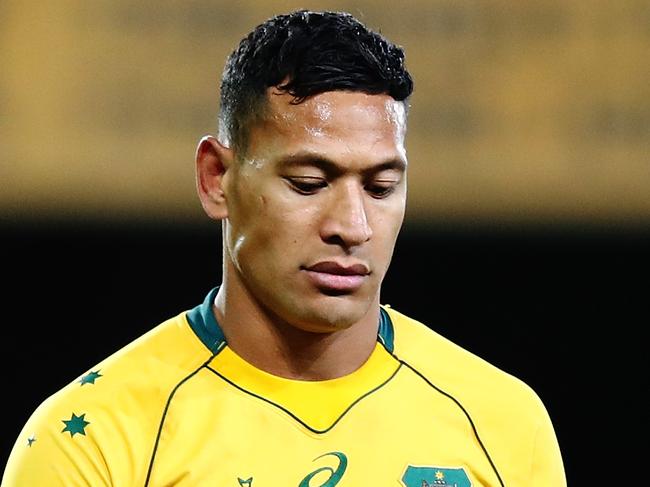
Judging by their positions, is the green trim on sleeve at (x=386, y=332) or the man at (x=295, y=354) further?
the green trim on sleeve at (x=386, y=332)

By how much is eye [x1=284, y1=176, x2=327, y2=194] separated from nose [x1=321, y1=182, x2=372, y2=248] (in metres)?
0.03

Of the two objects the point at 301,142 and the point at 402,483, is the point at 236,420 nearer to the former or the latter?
the point at 402,483

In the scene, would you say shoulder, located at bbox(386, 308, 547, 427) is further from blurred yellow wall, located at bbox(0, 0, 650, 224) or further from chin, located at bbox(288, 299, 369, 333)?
blurred yellow wall, located at bbox(0, 0, 650, 224)

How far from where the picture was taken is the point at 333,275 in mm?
2539

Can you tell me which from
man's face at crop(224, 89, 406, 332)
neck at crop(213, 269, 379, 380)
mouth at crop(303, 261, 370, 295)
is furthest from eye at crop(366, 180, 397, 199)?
neck at crop(213, 269, 379, 380)

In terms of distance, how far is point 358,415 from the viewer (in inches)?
104

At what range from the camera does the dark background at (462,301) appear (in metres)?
4.43

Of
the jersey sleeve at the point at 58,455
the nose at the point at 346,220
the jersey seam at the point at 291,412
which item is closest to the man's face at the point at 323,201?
the nose at the point at 346,220

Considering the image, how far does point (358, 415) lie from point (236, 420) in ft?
0.69

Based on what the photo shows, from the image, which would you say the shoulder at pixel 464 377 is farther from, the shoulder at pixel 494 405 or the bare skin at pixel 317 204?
the bare skin at pixel 317 204

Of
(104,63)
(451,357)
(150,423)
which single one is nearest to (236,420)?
(150,423)

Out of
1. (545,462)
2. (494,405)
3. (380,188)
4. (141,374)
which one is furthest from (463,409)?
(141,374)

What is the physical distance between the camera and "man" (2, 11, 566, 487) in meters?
2.52

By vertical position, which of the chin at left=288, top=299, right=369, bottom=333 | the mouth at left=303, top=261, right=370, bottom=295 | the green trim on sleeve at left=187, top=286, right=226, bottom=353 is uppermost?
the mouth at left=303, top=261, right=370, bottom=295
